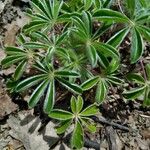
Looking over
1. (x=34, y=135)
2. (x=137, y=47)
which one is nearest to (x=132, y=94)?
(x=137, y=47)

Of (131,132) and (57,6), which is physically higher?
(57,6)

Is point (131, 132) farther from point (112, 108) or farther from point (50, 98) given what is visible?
point (50, 98)

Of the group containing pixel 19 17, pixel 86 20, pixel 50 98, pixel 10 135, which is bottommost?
pixel 10 135

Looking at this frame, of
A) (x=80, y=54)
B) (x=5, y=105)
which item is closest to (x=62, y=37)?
(x=80, y=54)

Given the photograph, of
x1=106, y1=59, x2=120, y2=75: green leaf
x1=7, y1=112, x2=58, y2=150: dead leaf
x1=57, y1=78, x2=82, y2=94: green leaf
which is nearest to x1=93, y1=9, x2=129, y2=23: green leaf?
x1=106, y1=59, x2=120, y2=75: green leaf

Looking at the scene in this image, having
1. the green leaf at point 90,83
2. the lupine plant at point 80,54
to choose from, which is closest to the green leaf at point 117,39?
the lupine plant at point 80,54

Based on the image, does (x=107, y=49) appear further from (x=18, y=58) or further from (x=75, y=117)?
(x=18, y=58)

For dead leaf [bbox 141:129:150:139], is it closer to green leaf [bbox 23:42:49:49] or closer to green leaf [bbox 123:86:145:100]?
green leaf [bbox 123:86:145:100]
